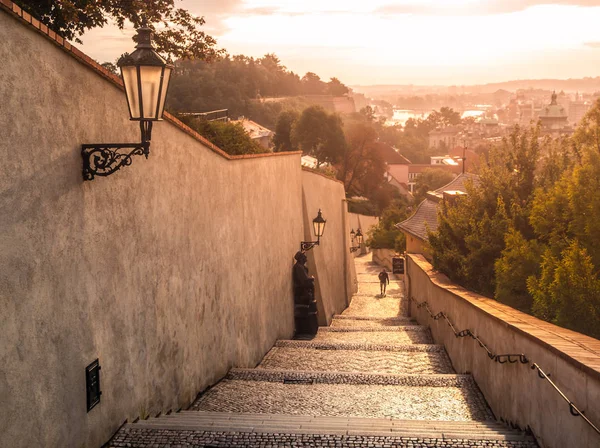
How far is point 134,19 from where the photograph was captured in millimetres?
12492

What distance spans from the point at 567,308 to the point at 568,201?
106 inches

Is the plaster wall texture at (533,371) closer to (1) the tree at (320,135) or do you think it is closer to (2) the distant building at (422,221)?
(2) the distant building at (422,221)

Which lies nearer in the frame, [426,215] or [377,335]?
[377,335]

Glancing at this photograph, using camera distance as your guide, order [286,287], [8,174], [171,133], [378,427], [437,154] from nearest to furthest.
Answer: [8,174]
[378,427]
[171,133]
[286,287]
[437,154]

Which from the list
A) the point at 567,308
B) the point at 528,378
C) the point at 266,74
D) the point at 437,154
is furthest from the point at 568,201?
the point at 437,154

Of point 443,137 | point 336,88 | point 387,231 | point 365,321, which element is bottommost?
point 387,231

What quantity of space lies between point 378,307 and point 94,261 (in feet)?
67.8

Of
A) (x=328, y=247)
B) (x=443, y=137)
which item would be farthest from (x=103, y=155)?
(x=443, y=137)

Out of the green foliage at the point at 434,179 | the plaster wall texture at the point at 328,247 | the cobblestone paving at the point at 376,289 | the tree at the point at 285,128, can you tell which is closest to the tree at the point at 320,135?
the tree at the point at 285,128

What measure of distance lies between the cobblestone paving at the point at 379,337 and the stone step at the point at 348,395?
5.10 m

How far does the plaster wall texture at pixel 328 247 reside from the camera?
62.3ft

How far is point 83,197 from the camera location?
5234mm

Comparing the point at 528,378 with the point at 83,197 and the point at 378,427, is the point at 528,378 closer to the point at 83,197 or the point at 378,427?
the point at 378,427

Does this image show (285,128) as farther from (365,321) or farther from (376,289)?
(365,321)
